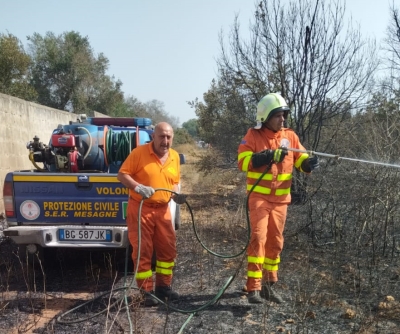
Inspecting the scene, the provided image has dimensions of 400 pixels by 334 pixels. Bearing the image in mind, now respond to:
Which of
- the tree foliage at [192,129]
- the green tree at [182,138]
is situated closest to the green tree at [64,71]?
the tree foliage at [192,129]

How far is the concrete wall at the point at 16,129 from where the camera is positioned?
28.9 feet

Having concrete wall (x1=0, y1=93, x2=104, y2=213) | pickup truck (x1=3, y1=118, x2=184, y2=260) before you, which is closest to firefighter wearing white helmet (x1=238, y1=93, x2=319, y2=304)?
pickup truck (x1=3, y1=118, x2=184, y2=260)

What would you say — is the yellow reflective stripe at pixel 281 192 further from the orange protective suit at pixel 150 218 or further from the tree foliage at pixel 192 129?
the tree foliage at pixel 192 129

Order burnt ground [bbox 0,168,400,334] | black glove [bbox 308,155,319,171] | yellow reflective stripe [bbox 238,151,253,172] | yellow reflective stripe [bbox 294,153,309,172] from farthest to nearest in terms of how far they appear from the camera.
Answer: yellow reflective stripe [bbox 294,153,309,172] < black glove [bbox 308,155,319,171] < yellow reflective stripe [bbox 238,151,253,172] < burnt ground [bbox 0,168,400,334]

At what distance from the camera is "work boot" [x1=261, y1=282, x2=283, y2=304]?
3975mm

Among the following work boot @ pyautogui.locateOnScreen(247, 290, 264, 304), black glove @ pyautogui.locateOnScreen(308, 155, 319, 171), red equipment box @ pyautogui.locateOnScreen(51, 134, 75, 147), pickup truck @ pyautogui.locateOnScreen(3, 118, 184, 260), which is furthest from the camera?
red equipment box @ pyautogui.locateOnScreen(51, 134, 75, 147)

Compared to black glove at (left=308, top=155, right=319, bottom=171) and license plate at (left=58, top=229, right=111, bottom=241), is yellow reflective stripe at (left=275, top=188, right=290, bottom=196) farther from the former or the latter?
license plate at (left=58, top=229, right=111, bottom=241)

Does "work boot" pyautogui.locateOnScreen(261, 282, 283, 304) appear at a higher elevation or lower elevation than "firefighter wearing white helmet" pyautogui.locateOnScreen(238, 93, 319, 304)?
lower

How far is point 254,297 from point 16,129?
7533 mm

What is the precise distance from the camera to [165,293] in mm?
4215

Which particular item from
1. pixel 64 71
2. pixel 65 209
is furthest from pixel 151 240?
pixel 64 71

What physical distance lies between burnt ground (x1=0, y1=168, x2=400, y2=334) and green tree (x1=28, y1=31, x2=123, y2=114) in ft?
87.6

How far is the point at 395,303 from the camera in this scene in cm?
377

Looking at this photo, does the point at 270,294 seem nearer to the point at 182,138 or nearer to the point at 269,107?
the point at 269,107
